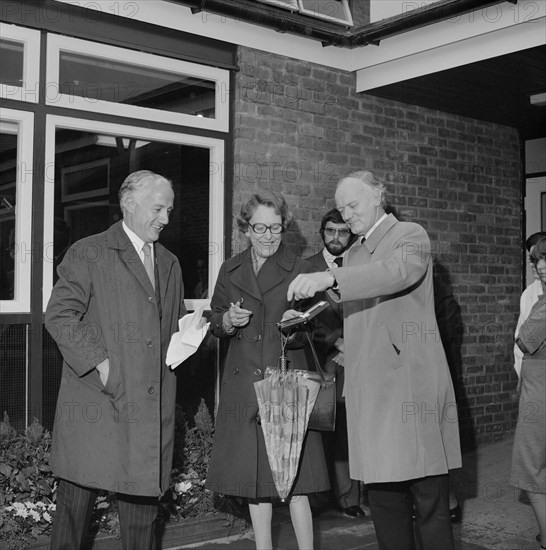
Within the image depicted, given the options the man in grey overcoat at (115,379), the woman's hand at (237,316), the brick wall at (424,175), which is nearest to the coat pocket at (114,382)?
the man in grey overcoat at (115,379)

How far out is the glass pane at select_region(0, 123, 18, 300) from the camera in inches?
202

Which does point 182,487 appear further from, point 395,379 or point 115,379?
point 395,379

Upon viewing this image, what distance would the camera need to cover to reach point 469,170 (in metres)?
7.85

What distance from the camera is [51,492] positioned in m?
4.75

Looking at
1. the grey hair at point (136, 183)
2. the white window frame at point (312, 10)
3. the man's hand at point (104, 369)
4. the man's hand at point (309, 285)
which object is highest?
the white window frame at point (312, 10)

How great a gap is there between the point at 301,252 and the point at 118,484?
3.08m

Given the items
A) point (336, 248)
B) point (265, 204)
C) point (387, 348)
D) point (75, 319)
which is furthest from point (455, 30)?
point (75, 319)

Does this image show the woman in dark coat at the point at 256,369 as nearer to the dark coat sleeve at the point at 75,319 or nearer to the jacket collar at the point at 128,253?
the jacket collar at the point at 128,253

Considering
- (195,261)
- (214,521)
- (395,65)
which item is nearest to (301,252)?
Answer: (195,261)

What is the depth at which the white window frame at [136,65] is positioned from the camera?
5195mm

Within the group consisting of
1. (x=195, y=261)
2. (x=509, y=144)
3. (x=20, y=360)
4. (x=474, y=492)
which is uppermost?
(x=509, y=144)

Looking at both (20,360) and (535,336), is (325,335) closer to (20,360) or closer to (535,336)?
(535,336)

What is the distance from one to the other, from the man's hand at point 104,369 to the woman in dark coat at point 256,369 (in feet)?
2.16

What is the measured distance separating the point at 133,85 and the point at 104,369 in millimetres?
2633
